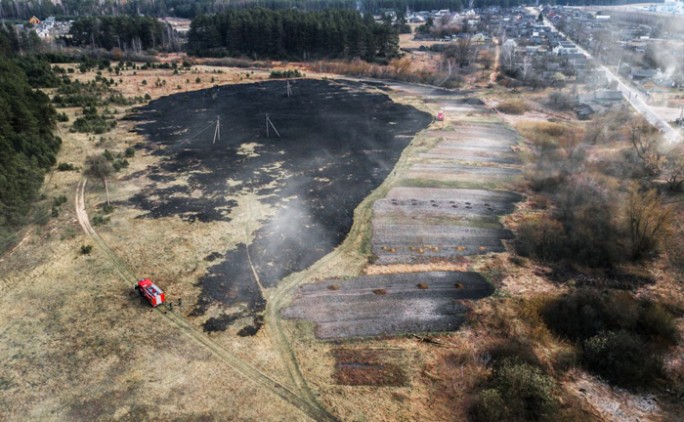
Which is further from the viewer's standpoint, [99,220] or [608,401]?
[99,220]

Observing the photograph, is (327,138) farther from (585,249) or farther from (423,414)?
(423,414)

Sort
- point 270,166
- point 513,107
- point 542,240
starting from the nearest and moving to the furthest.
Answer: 1. point 542,240
2. point 270,166
3. point 513,107

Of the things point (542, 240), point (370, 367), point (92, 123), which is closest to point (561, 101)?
point (542, 240)

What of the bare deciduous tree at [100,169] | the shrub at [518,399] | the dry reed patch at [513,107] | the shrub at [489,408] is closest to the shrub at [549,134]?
the dry reed patch at [513,107]

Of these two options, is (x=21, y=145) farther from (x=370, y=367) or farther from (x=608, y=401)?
(x=608, y=401)

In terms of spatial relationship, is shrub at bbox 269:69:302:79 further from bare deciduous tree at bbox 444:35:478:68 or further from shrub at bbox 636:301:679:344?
shrub at bbox 636:301:679:344

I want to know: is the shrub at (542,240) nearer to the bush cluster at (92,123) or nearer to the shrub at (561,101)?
the shrub at (561,101)

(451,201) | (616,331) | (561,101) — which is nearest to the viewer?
(616,331)

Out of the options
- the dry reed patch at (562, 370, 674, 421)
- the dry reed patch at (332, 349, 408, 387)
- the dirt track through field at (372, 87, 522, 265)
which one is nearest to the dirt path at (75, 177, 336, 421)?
the dry reed patch at (332, 349, 408, 387)
